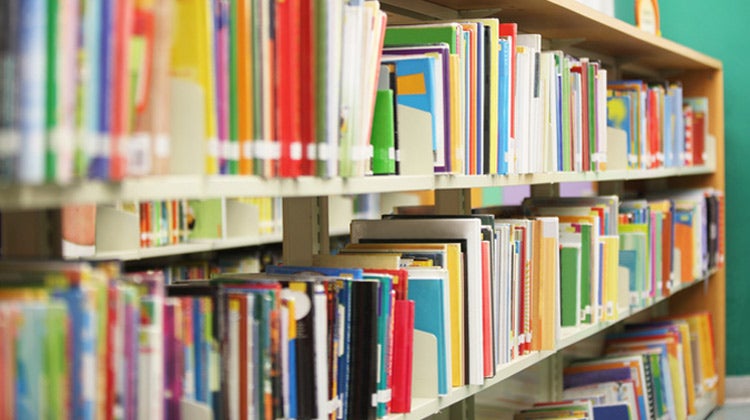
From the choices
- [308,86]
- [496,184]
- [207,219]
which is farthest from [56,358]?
[207,219]

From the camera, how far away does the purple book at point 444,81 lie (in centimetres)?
195

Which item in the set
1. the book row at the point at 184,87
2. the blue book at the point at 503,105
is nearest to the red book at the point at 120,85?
the book row at the point at 184,87

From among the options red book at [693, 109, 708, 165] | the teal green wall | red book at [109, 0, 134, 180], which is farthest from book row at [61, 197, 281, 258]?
the teal green wall

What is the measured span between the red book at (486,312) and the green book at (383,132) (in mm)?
461

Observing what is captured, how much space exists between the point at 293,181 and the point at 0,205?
0.51 metres

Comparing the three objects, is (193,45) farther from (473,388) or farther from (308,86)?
(473,388)

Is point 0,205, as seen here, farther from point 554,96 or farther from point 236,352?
point 554,96

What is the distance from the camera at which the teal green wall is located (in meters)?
5.07

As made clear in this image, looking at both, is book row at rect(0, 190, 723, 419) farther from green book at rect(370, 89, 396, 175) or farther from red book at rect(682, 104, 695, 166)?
red book at rect(682, 104, 695, 166)

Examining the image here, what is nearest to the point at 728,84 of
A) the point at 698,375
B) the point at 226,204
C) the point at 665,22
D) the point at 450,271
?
the point at 665,22

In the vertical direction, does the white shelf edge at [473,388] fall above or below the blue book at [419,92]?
below

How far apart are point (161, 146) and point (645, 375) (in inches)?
108

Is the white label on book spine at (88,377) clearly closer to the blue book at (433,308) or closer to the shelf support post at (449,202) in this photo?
the blue book at (433,308)

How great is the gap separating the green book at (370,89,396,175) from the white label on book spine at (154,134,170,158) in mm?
607
